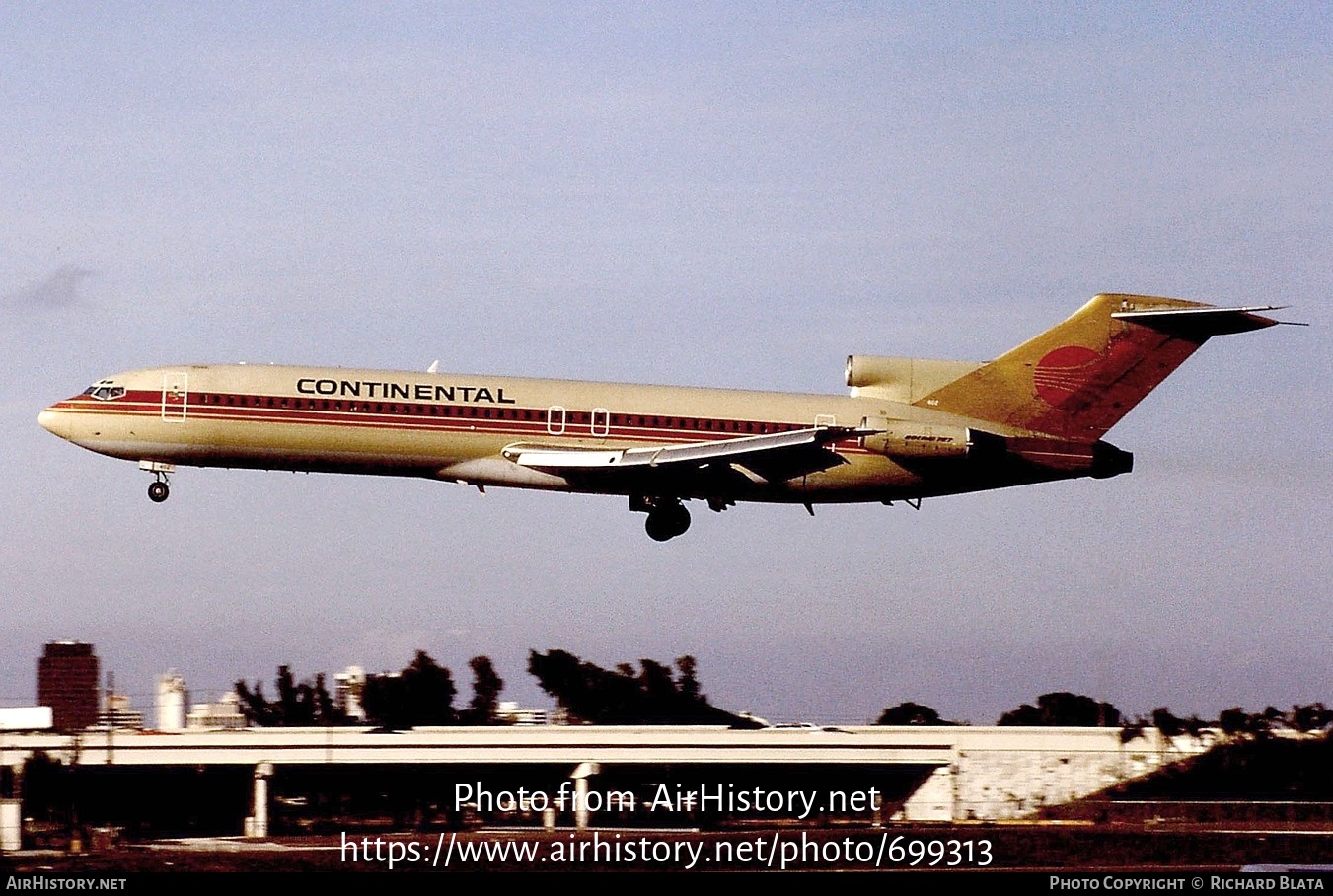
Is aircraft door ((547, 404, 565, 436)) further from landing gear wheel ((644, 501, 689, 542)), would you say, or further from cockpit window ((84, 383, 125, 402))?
cockpit window ((84, 383, 125, 402))

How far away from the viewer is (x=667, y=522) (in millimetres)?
48188

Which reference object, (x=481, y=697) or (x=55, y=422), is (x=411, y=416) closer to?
(x=55, y=422)

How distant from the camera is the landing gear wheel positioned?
4803 centimetres

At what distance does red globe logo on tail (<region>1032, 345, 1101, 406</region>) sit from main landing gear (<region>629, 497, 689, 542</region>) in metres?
9.58

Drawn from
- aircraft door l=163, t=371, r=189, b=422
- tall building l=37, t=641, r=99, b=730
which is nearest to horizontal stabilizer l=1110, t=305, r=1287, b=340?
aircraft door l=163, t=371, r=189, b=422

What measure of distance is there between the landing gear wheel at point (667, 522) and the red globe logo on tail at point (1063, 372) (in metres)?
9.54

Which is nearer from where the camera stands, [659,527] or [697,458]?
[697,458]

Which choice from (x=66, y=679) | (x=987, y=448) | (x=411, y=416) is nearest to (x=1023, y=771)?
(x=987, y=448)

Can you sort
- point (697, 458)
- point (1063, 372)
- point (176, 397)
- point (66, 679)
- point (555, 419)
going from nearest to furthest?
point (697, 458) < point (176, 397) < point (555, 419) < point (1063, 372) < point (66, 679)

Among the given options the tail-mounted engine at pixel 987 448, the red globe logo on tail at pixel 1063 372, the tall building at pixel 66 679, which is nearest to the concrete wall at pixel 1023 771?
the tail-mounted engine at pixel 987 448

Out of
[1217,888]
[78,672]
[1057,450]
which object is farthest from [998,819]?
[78,672]

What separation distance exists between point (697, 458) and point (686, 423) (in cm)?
220

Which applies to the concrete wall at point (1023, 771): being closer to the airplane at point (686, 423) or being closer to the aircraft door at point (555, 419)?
the airplane at point (686, 423)

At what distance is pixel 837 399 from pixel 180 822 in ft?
78.1
